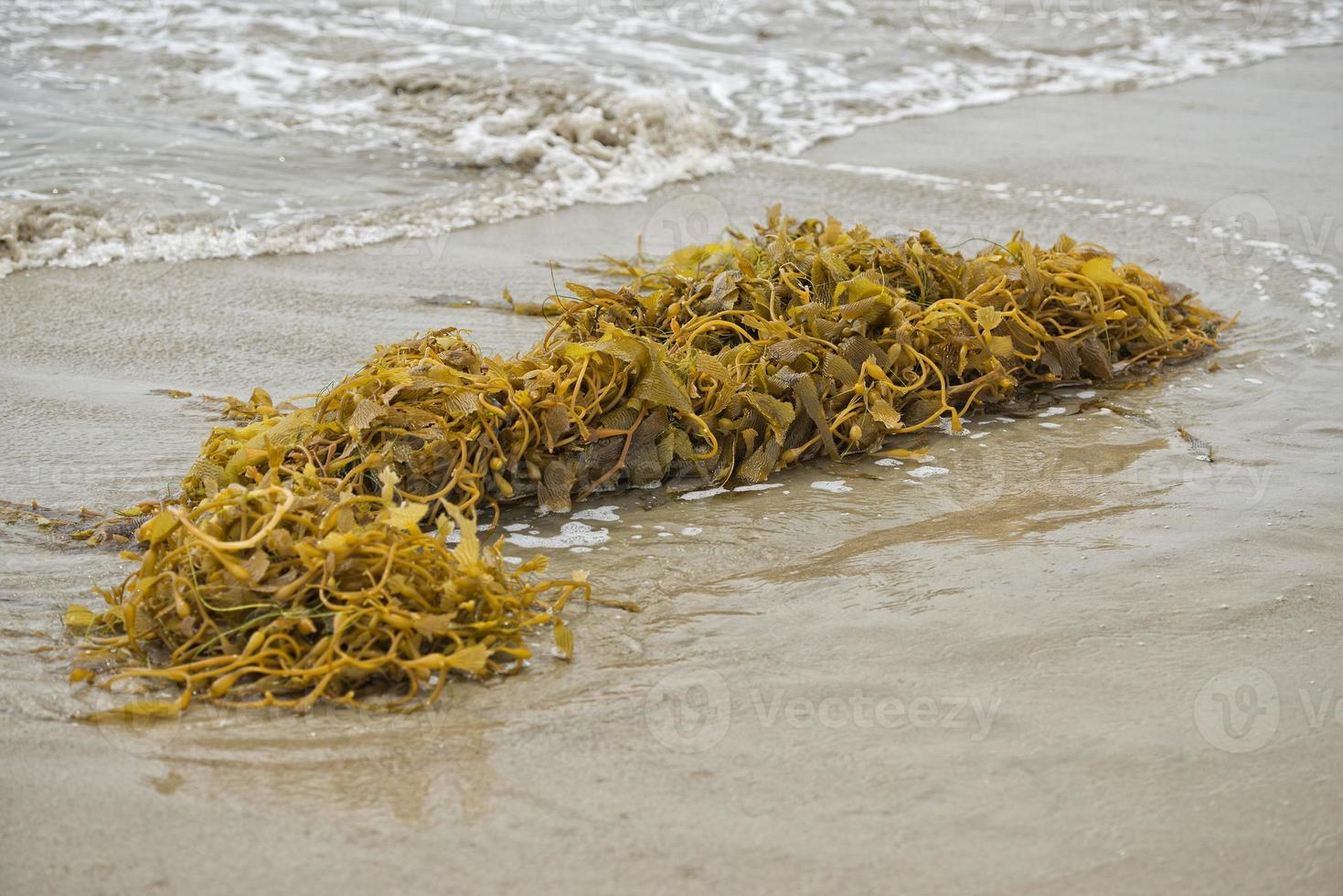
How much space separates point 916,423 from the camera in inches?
111

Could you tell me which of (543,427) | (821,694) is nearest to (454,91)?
(543,427)

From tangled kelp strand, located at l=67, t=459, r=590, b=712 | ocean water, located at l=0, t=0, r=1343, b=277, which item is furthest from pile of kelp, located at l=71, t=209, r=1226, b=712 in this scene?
ocean water, located at l=0, t=0, r=1343, b=277

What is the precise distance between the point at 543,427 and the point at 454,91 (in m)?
4.41

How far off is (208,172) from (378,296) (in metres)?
1.66

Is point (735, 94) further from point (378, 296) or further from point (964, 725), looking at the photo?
point (964, 725)

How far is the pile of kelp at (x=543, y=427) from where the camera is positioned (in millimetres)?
1889

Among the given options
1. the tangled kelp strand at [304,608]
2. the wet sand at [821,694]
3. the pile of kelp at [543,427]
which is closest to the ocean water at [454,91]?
the wet sand at [821,694]

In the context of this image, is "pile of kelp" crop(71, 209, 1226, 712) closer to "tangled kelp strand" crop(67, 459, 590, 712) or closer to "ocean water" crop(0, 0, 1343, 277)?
"tangled kelp strand" crop(67, 459, 590, 712)

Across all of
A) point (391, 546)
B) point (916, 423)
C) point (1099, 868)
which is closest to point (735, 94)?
point (916, 423)

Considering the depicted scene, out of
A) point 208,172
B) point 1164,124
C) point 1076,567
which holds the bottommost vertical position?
point 1076,567

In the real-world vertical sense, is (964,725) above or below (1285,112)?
below

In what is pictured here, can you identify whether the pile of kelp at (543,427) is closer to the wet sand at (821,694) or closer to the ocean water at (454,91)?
the wet sand at (821,694)

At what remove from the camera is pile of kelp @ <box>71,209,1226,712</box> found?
1.89 metres

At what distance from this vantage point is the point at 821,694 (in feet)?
6.04
